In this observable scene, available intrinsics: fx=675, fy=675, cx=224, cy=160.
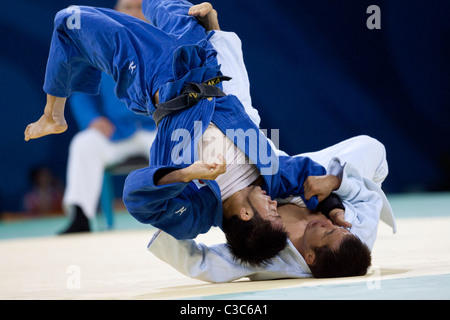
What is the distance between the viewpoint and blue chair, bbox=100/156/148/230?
223 inches

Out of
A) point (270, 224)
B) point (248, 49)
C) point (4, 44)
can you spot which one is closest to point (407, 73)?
point (248, 49)

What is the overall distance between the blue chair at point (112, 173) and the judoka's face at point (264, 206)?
3276 millimetres

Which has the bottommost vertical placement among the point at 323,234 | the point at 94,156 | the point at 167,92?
the point at 94,156

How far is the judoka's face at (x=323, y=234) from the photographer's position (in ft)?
7.47

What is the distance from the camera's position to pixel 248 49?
733 cm

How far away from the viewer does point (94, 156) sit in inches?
228

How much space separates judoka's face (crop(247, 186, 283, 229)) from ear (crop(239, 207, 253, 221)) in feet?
0.05

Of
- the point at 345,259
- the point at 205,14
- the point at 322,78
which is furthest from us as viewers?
the point at 322,78

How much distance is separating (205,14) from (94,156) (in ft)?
10.1

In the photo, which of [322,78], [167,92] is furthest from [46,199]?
[167,92]

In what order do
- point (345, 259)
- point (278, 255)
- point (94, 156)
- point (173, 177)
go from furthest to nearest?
point (94, 156), point (278, 255), point (345, 259), point (173, 177)

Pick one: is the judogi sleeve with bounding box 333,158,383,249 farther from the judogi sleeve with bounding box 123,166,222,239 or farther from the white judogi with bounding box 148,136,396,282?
the judogi sleeve with bounding box 123,166,222,239

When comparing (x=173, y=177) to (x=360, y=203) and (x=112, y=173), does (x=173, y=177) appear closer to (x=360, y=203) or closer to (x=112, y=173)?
(x=360, y=203)
